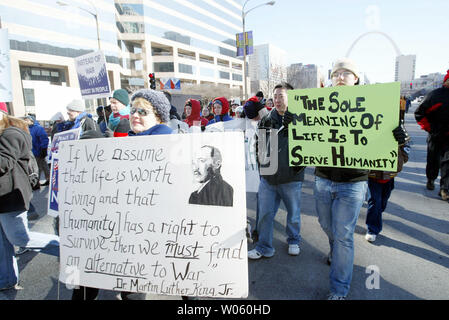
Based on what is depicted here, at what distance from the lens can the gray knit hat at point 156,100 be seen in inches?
80.1

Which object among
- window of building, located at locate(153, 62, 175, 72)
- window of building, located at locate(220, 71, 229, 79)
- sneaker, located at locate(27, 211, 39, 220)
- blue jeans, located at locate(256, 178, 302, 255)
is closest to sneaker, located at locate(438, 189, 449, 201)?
blue jeans, located at locate(256, 178, 302, 255)

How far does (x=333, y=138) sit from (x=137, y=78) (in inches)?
1976

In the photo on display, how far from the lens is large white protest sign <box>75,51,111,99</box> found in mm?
5426

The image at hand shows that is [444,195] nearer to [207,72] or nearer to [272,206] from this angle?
[272,206]

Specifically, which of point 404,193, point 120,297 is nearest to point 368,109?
point 120,297

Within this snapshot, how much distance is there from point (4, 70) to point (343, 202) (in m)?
3.94

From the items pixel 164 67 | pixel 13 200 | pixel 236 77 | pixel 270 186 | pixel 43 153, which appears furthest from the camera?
pixel 236 77

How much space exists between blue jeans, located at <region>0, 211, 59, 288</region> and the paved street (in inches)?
7.1

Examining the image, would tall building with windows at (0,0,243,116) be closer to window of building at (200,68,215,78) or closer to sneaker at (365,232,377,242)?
window of building at (200,68,215,78)

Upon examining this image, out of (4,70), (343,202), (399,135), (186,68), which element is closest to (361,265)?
(343,202)

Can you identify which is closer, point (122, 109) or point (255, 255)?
point (255, 255)

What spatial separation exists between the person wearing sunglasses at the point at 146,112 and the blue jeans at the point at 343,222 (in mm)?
1519

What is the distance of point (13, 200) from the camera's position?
Result: 97.3 inches
